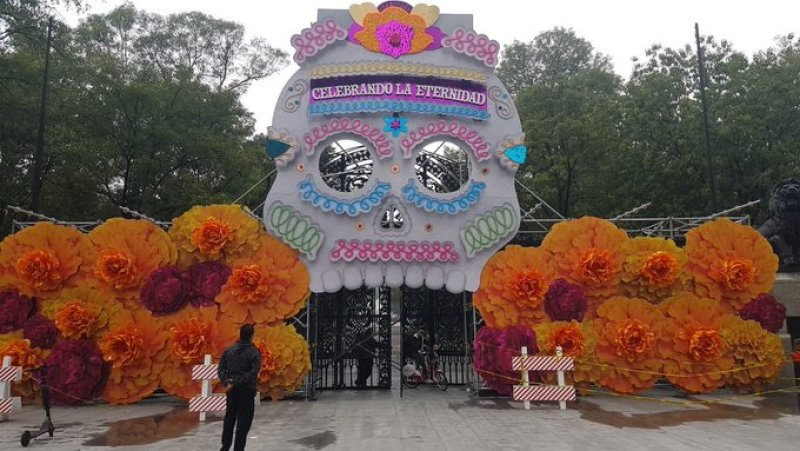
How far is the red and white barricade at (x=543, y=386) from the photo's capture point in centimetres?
960

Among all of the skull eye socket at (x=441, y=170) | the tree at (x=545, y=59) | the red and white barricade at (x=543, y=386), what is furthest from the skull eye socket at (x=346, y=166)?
the tree at (x=545, y=59)

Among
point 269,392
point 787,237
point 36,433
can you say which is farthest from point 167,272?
point 787,237

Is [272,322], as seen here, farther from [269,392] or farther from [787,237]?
[787,237]

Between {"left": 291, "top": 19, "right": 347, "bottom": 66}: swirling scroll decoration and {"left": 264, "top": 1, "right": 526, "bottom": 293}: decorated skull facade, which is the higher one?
{"left": 291, "top": 19, "right": 347, "bottom": 66}: swirling scroll decoration

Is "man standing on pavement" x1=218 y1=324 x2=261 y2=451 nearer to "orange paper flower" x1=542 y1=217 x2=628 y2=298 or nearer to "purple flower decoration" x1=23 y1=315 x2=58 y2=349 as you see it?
"purple flower decoration" x1=23 y1=315 x2=58 y2=349

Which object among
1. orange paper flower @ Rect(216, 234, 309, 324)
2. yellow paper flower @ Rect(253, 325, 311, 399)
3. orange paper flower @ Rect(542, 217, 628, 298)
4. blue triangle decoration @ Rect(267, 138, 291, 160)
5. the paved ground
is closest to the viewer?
the paved ground

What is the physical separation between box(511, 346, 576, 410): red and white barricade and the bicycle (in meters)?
2.74

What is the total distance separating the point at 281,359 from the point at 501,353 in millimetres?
4276

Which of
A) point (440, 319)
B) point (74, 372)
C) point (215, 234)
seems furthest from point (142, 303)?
point (440, 319)

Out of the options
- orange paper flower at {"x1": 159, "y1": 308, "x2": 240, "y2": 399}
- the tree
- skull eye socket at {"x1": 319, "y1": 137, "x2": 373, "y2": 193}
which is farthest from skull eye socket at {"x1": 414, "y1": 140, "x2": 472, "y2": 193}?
the tree

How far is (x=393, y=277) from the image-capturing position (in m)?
11.1

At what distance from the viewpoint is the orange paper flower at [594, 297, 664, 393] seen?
10500 millimetres

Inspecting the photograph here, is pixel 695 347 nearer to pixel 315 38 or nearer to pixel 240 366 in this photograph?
pixel 240 366

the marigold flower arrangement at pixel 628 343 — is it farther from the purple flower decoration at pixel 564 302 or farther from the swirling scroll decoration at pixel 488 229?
the swirling scroll decoration at pixel 488 229
